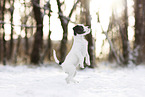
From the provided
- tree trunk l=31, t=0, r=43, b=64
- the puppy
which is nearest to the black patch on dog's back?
the puppy

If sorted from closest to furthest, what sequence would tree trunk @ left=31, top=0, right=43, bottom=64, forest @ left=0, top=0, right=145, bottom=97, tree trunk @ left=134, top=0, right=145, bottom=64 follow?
forest @ left=0, top=0, right=145, bottom=97 < tree trunk @ left=134, top=0, right=145, bottom=64 < tree trunk @ left=31, top=0, right=43, bottom=64

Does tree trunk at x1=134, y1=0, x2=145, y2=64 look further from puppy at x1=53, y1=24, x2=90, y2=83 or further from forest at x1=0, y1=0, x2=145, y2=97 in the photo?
puppy at x1=53, y1=24, x2=90, y2=83

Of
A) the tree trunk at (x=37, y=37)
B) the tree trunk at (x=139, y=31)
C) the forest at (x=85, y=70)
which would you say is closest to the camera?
the forest at (x=85, y=70)

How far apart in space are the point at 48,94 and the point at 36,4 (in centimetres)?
827

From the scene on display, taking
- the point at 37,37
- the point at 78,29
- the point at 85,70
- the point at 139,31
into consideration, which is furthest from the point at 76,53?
the point at 37,37

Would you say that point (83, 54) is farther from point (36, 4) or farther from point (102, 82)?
point (36, 4)

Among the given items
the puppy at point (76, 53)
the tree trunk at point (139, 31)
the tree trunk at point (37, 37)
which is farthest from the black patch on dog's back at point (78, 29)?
the tree trunk at point (37, 37)

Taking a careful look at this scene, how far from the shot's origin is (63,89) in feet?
14.6

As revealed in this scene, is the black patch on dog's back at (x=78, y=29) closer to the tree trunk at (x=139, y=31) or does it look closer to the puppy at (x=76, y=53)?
the puppy at (x=76, y=53)

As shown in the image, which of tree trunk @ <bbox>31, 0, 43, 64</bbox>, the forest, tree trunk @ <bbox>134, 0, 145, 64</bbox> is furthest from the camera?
tree trunk @ <bbox>31, 0, 43, 64</bbox>

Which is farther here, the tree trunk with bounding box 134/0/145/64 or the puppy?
the tree trunk with bounding box 134/0/145/64

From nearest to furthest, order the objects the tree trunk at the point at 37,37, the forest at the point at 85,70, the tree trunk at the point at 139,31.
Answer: the forest at the point at 85,70, the tree trunk at the point at 139,31, the tree trunk at the point at 37,37

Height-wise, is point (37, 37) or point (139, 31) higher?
point (139, 31)

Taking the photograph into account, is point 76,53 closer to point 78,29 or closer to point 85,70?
point 78,29
